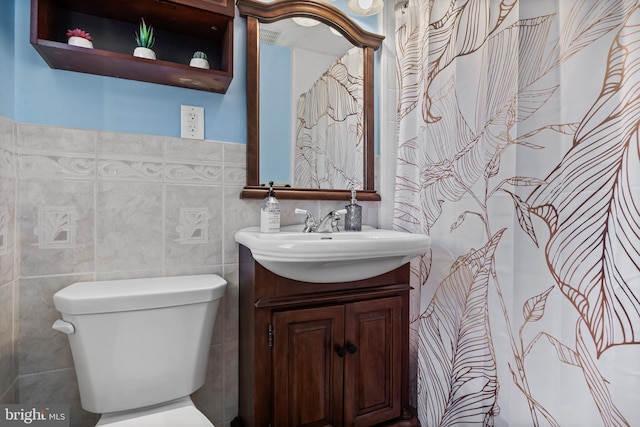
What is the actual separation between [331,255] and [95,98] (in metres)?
0.99

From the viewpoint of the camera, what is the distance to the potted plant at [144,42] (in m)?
1.02

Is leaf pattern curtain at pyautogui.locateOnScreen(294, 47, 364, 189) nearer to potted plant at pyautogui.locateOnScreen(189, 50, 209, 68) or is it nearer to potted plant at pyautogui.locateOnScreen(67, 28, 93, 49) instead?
potted plant at pyautogui.locateOnScreen(189, 50, 209, 68)

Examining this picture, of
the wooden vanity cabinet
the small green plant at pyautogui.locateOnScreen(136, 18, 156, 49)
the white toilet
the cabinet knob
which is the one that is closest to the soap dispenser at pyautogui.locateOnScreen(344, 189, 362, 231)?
the wooden vanity cabinet

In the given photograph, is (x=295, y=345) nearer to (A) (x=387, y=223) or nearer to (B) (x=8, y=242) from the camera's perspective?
(A) (x=387, y=223)

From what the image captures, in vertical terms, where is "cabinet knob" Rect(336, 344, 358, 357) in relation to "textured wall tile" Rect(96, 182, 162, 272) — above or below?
below

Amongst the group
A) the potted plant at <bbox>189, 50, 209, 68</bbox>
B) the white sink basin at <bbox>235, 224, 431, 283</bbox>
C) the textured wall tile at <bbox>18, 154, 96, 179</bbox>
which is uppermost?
Answer: the potted plant at <bbox>189, 50, 209, 68</bbox>

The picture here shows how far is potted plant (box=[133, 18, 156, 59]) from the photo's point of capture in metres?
1.02

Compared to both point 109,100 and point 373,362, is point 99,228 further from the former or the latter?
point 373,362

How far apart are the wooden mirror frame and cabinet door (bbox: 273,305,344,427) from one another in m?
0.53

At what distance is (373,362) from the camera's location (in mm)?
1119

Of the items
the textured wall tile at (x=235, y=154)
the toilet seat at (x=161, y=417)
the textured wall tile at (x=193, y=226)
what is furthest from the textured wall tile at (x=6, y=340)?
the textured wall tile at (x=235, y=154)

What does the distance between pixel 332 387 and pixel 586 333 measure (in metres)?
0.75

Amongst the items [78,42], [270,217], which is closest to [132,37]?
[78,42]

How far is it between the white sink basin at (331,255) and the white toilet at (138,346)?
26cm
